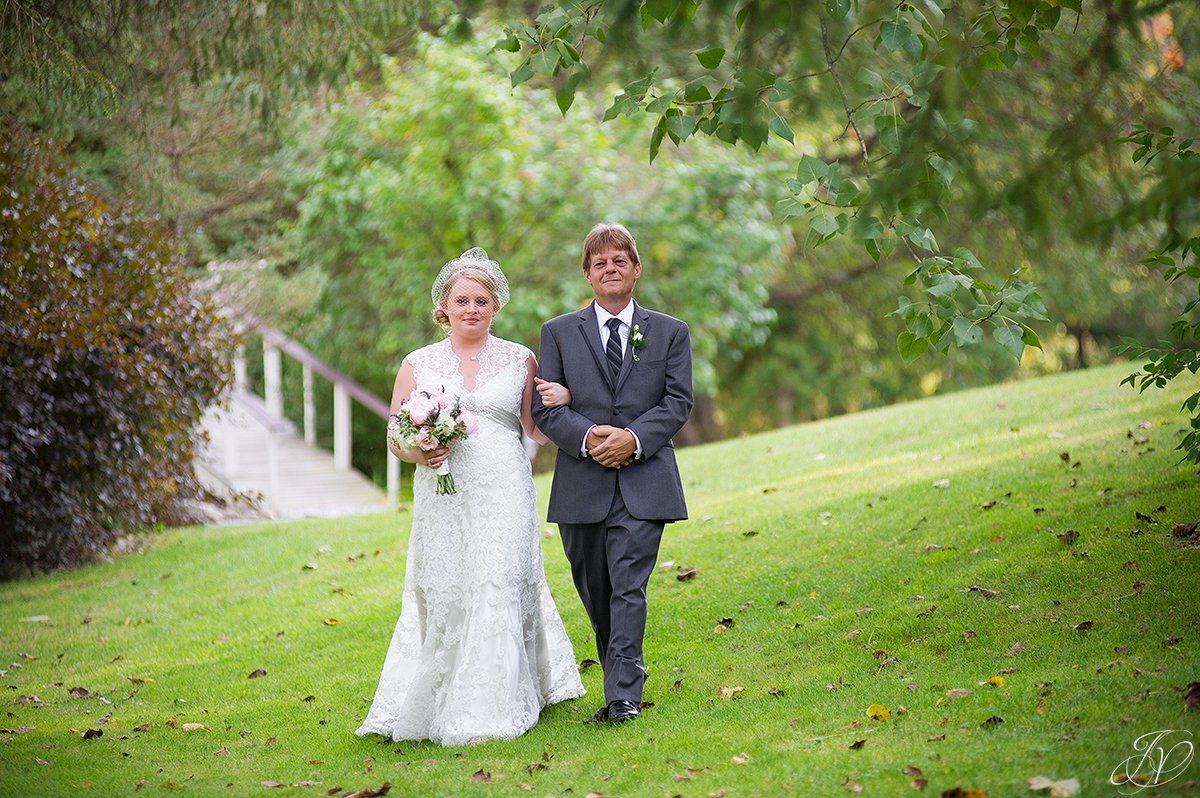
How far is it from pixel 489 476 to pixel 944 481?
4.36 meters

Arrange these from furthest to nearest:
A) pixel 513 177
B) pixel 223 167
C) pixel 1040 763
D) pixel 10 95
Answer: pixel 223 167 < pixel 513 177 < pixel 10 95 < pixel 1040 763

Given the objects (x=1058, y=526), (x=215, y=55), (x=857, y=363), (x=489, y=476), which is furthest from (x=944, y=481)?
(x=857, y=363)

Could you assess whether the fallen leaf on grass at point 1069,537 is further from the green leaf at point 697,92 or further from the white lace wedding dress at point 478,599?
the green leaf at point 697,92

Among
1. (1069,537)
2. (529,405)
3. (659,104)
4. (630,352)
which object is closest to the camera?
(659,104)

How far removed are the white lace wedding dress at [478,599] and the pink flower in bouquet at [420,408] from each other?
0.24 m

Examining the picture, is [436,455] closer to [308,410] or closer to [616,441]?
[616,441]

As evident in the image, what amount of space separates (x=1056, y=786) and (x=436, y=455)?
2809 millimetres

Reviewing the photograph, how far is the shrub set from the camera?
30.1 feet

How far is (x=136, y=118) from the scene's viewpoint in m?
9.52

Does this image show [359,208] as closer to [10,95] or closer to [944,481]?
[10,95]

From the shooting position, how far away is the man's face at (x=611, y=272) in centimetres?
539

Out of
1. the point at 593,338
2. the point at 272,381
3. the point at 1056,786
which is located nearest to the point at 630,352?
the point at 593,338

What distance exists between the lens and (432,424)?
17.1 ft

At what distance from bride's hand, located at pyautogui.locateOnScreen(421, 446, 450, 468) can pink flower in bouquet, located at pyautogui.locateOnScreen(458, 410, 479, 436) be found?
14 centimetres
